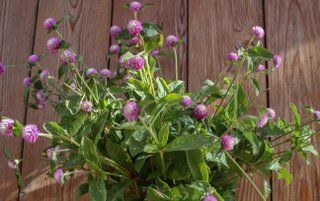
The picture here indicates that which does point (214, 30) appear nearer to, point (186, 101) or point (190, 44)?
point (190, 44)

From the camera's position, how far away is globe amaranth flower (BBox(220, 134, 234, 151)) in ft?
2.20

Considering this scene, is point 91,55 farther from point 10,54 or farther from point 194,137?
point 194,137

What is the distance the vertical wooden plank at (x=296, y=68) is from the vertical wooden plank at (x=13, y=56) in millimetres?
576

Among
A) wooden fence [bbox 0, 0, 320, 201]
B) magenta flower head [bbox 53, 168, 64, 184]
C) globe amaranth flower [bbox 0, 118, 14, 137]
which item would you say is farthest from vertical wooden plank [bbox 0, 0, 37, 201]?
globe amaranth flower [bbox 0, 118, 14, 137]

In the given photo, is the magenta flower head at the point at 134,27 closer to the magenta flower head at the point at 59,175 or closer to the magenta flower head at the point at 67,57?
the magenta flower head at the point at 67,57

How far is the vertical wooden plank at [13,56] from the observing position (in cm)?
109

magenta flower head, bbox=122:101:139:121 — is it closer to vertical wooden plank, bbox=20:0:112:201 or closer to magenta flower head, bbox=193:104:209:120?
magenta flower head, bbox=193:104:209:120

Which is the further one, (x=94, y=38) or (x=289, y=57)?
(x=94, y=38)

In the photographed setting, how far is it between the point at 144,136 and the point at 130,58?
112mm

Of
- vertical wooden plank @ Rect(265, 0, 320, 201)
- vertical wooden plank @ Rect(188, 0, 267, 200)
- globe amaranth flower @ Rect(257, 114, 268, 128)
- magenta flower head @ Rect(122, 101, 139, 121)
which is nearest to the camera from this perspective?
magenta flower head @ Rect(122, 101, 139, 121)

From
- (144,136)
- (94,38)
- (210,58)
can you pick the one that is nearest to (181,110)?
(144,136)

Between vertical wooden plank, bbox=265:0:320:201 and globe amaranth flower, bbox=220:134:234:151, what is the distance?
0.33m

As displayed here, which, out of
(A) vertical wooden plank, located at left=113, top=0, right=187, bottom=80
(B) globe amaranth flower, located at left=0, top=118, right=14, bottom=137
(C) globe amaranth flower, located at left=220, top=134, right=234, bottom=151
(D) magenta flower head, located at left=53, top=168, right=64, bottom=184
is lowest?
(D) magenta flower head, located at left=53, top=168, right=64, bottom=184

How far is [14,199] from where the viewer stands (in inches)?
41.5
